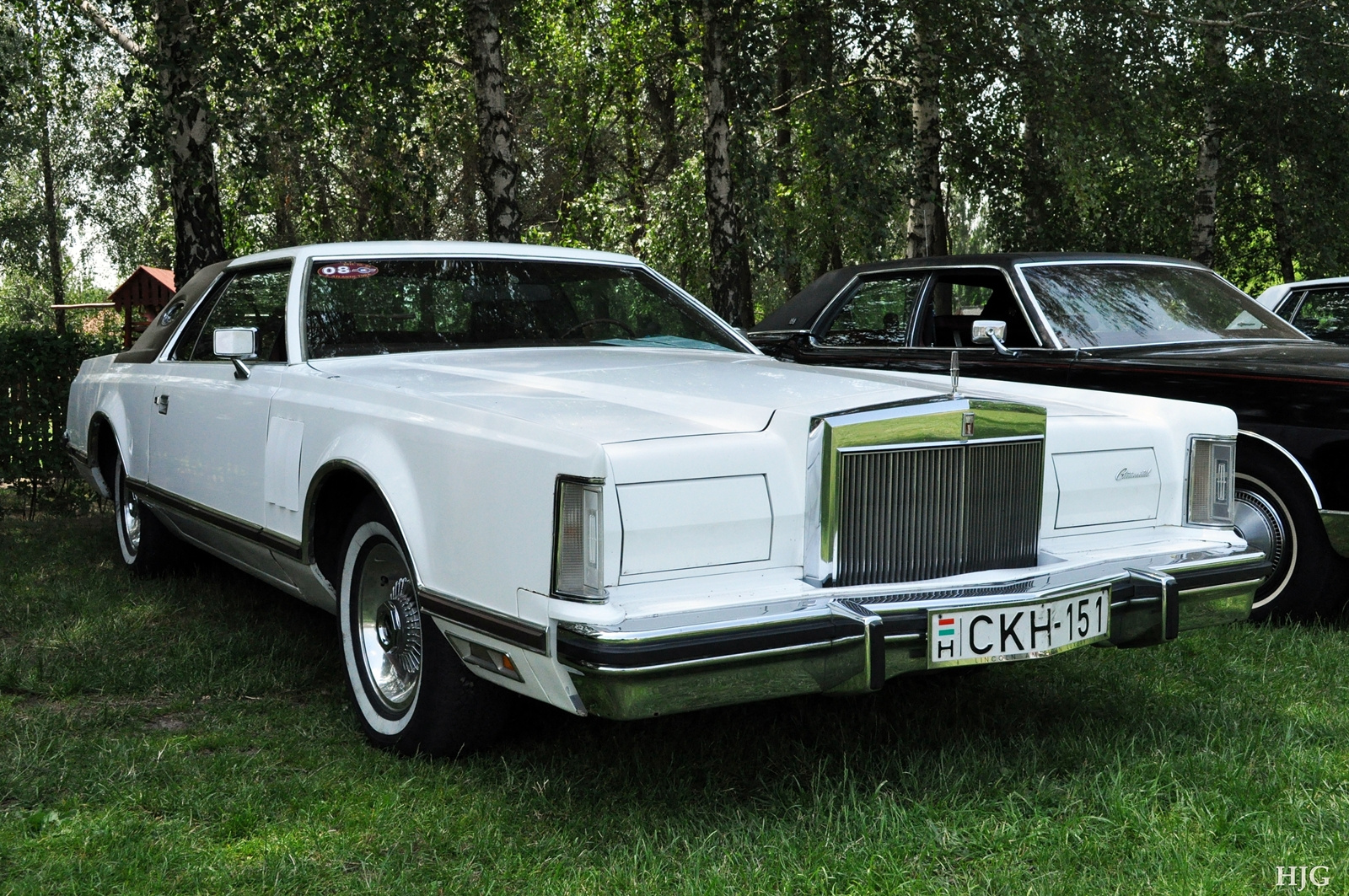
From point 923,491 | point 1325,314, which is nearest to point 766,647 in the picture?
point 923,491

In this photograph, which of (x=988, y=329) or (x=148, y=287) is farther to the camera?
(x=148, y=287)

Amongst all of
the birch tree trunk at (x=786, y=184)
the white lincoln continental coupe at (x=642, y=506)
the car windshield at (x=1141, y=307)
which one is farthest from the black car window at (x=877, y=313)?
the birch tree trunk at (x=786, y=184)

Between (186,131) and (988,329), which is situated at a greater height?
(186,131)

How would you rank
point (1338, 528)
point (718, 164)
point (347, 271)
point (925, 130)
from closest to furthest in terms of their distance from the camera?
point (347, 271)
point (1338, 528)
point (718, 164)
point (925, 130)

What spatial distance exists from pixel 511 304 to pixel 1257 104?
1524 cm

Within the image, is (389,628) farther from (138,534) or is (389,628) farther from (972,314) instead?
(972,314)

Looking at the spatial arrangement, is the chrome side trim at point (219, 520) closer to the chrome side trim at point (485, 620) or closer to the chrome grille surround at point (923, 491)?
the chrome side trim at point (485, 620)

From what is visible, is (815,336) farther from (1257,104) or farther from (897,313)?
(1257,104)

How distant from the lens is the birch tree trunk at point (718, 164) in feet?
38.7

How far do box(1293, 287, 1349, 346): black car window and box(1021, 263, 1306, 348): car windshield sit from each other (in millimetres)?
1540

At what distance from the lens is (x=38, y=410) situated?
8.03 metres

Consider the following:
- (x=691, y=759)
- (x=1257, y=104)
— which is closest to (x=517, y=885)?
(x=691, y=759)

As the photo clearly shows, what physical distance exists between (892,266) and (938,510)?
3711 mm

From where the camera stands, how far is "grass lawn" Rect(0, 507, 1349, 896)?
2.59 m
